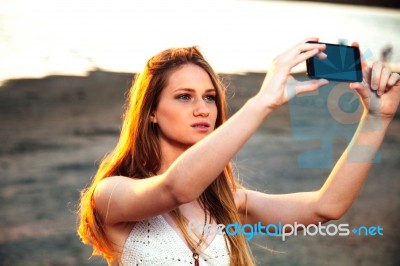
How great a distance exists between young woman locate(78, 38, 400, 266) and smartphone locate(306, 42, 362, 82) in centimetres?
3

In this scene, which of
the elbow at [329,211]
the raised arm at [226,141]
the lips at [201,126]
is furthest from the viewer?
the elbow at [329,211]

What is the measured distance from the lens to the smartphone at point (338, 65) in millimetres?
1320

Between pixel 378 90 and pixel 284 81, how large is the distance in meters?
0.37

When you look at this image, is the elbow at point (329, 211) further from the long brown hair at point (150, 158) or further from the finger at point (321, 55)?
the finger at point (321, 55)

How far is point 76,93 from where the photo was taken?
20.4ft

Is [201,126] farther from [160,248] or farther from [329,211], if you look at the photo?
[329,211]

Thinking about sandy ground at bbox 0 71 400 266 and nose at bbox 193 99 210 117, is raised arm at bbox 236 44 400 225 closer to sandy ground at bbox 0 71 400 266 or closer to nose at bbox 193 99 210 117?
nose at bbox 193 99 210 117

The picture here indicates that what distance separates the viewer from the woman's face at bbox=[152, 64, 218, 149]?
5.14ft

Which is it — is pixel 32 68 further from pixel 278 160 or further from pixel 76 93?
pixel 278 160

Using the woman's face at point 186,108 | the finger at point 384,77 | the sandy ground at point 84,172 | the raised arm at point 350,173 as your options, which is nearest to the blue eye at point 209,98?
the woman's face at point 186,108

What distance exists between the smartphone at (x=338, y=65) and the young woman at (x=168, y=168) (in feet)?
0.09

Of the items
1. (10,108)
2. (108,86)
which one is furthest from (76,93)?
(10,108)

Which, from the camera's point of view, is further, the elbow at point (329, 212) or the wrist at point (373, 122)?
the elbow at point (329, 212)

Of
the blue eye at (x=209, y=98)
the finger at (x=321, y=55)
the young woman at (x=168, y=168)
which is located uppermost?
the finger at (x=321, y=55)
